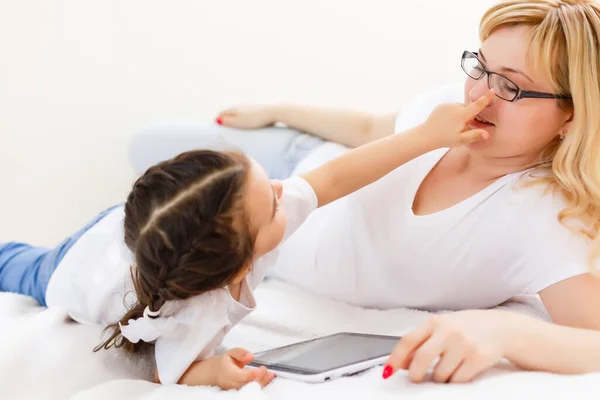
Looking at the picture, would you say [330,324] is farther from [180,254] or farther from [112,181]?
[112,181]

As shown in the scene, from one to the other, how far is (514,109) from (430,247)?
0.90 ft

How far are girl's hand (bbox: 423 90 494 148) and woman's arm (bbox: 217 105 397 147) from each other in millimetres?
495

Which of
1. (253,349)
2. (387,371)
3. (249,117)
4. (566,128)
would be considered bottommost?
(253,349)

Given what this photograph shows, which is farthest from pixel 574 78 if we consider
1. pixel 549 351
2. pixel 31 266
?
pixel 31 266

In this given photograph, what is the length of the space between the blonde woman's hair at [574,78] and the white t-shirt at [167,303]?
41cm

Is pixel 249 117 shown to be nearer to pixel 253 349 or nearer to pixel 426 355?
pixel 253 349

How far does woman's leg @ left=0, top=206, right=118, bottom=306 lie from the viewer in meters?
1.48

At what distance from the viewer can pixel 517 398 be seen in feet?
2.91

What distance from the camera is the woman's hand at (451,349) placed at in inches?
37.9

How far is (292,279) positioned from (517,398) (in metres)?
0.73

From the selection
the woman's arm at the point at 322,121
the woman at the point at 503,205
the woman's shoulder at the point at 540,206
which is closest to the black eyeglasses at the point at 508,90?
the woman at the point at 503,205

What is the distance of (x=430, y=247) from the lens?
133cm

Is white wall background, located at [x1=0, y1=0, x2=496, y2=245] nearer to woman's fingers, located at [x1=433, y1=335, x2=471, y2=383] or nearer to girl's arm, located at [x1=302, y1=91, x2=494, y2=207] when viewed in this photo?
girl's arm, located at [x1=302, y1=91, x2=494, y2=207]

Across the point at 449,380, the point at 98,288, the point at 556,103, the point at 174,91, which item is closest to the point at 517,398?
the point at 449,380
